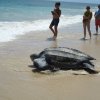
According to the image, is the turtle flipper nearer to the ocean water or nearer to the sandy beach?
the sandy beach

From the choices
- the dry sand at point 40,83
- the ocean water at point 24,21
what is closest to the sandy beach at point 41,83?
the dry sand at point 40,83

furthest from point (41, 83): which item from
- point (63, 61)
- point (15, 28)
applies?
point (15, 28)

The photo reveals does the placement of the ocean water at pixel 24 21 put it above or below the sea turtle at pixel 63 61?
below

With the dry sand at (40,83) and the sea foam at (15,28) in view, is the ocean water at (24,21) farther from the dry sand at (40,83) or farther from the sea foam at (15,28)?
the dry sand at (40,83)

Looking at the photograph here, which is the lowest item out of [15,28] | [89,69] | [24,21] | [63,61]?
[24,21]

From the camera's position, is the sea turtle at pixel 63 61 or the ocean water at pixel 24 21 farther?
the ocean water at pixel 24 21

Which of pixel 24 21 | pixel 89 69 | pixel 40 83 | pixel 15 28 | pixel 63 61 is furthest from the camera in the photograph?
pixel 24 21

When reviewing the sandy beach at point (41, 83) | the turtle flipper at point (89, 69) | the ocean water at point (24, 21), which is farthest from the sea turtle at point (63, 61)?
the ocean water at point (24, 21)

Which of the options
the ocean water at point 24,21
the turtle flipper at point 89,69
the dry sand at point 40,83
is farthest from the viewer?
the ocean water at point 24,21

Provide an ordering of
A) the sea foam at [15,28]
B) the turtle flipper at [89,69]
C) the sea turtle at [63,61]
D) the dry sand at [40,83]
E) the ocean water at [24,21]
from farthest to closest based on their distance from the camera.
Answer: the ocean water at [24,21] < the sea foam at [15,28] < the sea turtle at [63,61] < the turtle flipper at [89,69] < the dry sand at [40,83]

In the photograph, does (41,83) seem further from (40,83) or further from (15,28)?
(15,28)

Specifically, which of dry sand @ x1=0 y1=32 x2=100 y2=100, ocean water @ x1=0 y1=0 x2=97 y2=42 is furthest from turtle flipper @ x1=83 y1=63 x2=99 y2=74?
ocean water @ x1=0 y1=0 x2=97 y2=42

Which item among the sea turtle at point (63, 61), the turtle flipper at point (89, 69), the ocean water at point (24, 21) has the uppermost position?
the sea turtle at point (63, 61)

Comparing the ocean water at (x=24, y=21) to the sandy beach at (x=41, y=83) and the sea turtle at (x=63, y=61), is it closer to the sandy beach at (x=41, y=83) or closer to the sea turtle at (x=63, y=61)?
the sandy beach at (x=41, y=83)
